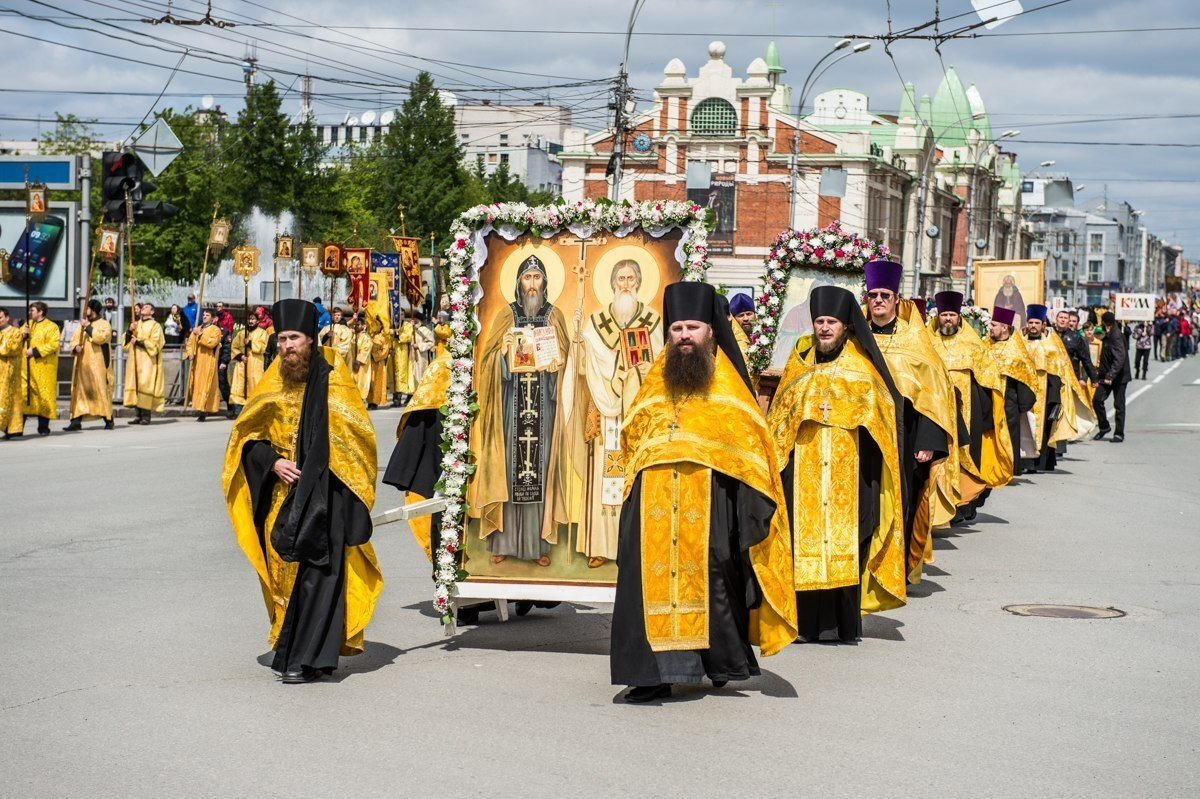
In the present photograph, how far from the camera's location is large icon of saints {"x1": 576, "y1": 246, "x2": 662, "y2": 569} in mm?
8805

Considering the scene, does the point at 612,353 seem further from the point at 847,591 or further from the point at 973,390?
the point at 973,390

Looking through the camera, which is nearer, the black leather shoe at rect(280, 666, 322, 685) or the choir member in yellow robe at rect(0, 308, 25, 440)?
the black leather shoe at rect(280, 666, 322, 685)

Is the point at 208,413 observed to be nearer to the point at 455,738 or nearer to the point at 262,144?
the point at 455,738

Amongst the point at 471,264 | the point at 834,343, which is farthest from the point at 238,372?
the point at 834,343

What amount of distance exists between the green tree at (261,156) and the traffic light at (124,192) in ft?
134

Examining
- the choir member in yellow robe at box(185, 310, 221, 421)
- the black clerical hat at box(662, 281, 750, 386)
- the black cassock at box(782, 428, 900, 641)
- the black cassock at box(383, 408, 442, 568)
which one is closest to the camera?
the black clerical hat at box(662, 281, 750, 386)

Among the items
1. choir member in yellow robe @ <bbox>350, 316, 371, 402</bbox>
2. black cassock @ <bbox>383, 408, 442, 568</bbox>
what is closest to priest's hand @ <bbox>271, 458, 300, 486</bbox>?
black cassock @ <bbox>383, 408, 442, 568</bbox>

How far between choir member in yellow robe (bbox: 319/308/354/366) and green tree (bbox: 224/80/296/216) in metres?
37.4

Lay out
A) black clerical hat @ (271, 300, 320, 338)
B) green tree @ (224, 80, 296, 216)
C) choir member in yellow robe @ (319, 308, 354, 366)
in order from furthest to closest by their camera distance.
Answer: green tree @ (224, 80, 296, 216) → choir member in yellow robe @ (319, 308, 354, 366) → black clerical hat @ (271, 300, 320, 338)

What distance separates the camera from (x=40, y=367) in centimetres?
2369

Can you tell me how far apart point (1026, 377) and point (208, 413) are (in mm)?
16215

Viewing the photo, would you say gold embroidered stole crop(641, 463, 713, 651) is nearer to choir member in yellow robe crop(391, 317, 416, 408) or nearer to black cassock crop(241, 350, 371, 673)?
black cassock crop(241, 350, 371, 673)

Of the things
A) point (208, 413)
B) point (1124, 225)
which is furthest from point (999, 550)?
A: point (1124, 225)

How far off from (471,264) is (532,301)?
15.5 inches
